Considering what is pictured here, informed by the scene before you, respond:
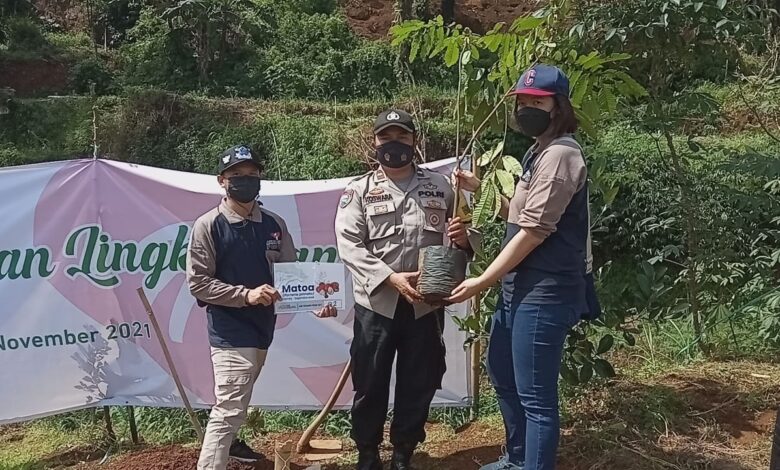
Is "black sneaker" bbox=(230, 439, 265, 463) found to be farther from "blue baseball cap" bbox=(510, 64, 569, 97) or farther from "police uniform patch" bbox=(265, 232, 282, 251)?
"blue baseball cap" bbox=(510, 64, 569, 97)

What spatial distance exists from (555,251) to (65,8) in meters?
25.5

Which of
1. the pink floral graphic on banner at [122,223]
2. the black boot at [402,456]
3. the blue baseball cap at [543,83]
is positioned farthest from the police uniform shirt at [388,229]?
the pink floral graphic on banner at [122,223]

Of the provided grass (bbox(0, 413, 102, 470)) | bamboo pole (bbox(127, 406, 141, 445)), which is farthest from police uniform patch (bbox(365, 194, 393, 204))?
grass (bbox(0, 413, 102, 470))

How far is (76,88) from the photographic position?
18.0 metres

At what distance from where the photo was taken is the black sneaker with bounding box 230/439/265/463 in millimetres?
3566

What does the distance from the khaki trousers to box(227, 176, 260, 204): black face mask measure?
0.65 meters

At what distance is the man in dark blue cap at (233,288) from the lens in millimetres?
3078

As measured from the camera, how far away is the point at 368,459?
11.0 ft

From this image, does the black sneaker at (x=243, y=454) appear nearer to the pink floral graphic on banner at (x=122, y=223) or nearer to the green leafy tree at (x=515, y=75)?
the pink floral graphic on banner at (x=122, y=223)

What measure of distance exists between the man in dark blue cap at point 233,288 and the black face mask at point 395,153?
0.54 metres

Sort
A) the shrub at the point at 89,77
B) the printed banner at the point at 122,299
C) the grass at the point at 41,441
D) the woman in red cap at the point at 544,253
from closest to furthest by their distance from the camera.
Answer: the woman in red cap at the point at 544,253
the printed banner at the point at 122,299
the grass at the point at 41,441
the shrub at the point at 89,77

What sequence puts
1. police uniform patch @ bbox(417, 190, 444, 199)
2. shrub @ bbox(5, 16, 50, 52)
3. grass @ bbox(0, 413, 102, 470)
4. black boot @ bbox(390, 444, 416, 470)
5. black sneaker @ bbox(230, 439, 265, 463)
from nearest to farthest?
police uniform patch @ bbox(417, 190, 444, 199) → black boot @ bbox(390, 444, 416, 470) → black sneaker @ bbox(230, 439, 265, 463) → grass @ bbox(0, 413, 102, 470) → shrub @ bbox(5, 16, 50, 52)

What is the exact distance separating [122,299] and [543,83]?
8.32ft

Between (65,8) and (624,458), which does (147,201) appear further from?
(65,8)
